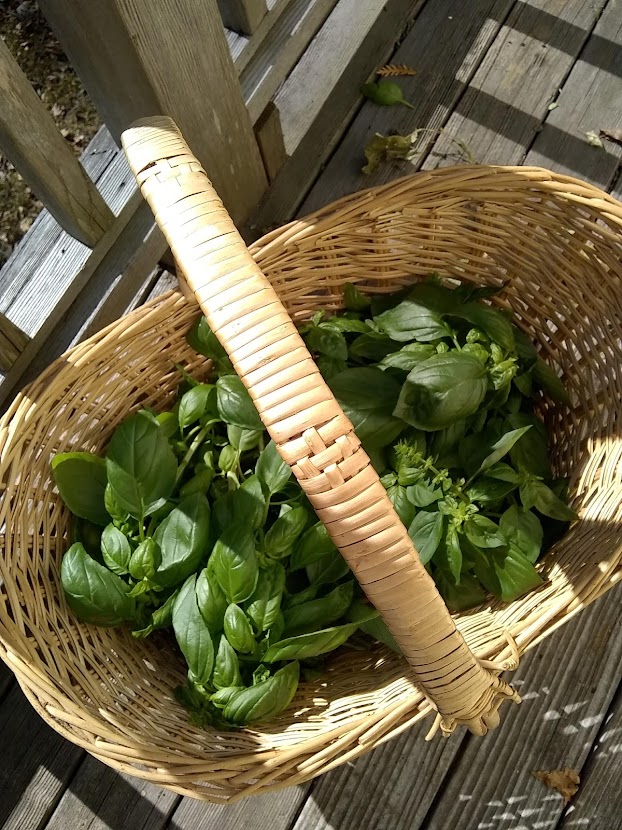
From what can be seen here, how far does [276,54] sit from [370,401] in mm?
589

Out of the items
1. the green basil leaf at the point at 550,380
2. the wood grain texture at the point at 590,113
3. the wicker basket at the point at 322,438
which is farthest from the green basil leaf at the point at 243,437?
the wood grain texture at the point at 590,113

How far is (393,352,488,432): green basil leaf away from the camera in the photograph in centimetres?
70

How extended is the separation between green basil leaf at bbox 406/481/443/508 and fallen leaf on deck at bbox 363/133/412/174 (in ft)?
2.27

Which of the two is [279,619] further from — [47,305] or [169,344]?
[47,305]

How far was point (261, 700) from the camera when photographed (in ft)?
2.17

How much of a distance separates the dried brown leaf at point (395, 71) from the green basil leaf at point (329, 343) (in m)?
0.71

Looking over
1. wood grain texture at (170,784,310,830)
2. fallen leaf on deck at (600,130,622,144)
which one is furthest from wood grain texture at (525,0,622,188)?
wood grain texture at (170,784,310,830)

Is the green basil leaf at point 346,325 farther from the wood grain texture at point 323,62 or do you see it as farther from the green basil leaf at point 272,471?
the wood grain texture at point 323,62

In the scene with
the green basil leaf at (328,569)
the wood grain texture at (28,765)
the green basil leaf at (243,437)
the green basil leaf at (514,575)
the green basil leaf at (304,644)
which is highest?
the green basil leaf at (514,575)

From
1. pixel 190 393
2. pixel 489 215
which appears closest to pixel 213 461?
pixel 190 393

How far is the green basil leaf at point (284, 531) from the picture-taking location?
0.71m

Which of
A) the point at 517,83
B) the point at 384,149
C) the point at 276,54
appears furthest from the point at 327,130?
the point at 517,83

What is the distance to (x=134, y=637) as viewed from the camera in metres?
0.77

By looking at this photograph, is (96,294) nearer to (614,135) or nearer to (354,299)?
(354,299)
